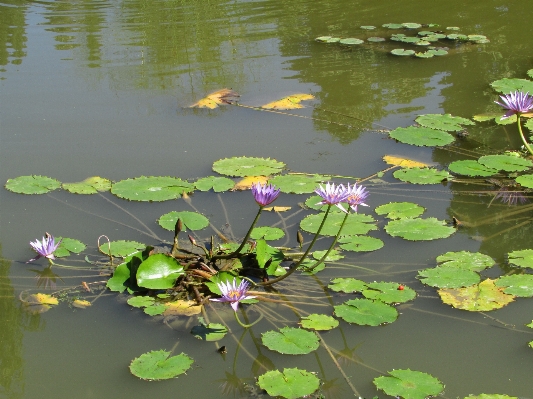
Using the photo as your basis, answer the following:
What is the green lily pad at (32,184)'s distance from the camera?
4059 mm

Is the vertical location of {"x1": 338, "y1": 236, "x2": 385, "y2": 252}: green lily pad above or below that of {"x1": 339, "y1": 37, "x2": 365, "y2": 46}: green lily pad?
below

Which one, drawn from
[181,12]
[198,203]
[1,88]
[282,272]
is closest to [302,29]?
[181,12]

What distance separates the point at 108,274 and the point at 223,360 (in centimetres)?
81

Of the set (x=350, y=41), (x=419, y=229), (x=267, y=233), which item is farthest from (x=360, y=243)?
(x=350, y=41)

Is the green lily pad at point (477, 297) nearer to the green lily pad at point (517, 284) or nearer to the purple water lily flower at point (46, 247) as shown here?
the green lily pad at point (517, 284)

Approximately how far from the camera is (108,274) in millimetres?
3227

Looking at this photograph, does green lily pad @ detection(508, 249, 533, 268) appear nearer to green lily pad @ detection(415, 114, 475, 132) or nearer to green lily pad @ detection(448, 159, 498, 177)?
green lily pad @ detection(448, 159, 498, 177)

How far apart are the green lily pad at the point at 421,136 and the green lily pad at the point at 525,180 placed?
0.64 meters

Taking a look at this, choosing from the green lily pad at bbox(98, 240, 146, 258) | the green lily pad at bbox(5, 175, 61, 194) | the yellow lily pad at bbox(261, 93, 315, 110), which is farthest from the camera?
the yellow lily pad at bbox(261, 93, 315, 110)

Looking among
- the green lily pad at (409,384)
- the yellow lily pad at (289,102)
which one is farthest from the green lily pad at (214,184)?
the green lily pad at (409,384)

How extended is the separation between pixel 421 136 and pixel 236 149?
1.25 m

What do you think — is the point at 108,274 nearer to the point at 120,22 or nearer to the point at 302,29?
the point at 302,29

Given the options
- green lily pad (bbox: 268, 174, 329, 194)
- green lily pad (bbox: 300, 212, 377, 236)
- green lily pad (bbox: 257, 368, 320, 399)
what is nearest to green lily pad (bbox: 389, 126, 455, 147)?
green lily pad (bbox: 268, 174, 329, 194)

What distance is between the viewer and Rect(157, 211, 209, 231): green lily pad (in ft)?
11.8
